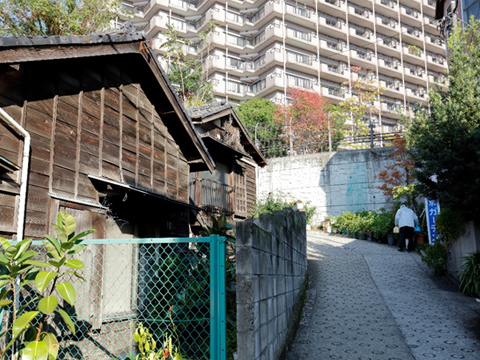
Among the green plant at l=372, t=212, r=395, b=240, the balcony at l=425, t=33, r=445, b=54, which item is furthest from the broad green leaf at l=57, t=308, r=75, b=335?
the balcony at l=425, t=33, r=445, b=54

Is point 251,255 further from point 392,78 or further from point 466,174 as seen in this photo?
point 392,78

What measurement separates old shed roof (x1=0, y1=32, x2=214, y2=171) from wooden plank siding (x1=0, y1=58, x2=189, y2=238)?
0.25 m

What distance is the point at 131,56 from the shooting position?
884 centimetres

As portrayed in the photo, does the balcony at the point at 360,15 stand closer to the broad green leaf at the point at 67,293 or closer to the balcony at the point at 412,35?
the balcony at the point at 412,35

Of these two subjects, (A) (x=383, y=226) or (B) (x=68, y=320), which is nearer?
(B) (x=68, y=320)

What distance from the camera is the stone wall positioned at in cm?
2348

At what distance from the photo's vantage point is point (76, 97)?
7.32 meters

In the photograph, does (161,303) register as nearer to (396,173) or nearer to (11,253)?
(11,253)

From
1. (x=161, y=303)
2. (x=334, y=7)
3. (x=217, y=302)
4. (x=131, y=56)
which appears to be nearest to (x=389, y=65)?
(x=334, y=7)

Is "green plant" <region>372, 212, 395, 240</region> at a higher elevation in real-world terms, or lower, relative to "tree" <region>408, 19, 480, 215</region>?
lower

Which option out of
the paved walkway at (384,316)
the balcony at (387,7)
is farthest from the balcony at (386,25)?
the paved walkway at (384,316)

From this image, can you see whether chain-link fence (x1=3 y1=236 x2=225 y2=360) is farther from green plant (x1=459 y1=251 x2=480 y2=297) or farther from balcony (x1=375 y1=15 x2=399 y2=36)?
balcony (x1=375 y1=15 x2=399 y2=36)

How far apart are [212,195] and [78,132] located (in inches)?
422

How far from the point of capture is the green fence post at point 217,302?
11.7 feet
